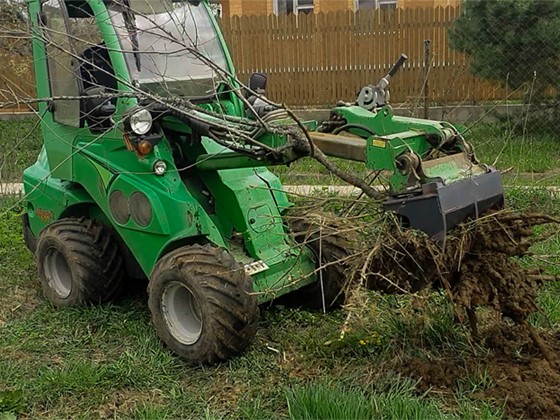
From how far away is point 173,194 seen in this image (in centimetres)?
455

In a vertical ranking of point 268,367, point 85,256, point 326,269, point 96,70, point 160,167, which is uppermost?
point 96,70

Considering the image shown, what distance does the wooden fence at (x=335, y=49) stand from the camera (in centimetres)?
1223

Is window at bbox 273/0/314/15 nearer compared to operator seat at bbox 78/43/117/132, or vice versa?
operator seat at bbox 78/43/117/132

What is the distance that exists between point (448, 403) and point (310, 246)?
4.97 ft

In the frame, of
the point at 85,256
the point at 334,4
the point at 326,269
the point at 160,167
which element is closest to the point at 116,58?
the point at 160,167

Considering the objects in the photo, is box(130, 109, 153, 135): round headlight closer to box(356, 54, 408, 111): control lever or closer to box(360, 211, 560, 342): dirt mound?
box(356, 54, 408, 111): control lever

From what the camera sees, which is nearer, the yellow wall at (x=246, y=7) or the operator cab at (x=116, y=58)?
the operator cab at (x=116, y=58)

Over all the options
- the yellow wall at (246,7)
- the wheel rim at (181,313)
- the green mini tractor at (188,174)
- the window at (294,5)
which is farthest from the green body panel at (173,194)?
the window at (294,5)

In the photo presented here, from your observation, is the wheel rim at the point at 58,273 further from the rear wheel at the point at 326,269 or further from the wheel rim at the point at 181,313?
the rear wheel at the point at 326,269

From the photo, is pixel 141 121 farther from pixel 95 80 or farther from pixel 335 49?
pixel 335 49

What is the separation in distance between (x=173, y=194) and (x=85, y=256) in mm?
953

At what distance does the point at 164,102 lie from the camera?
421cm

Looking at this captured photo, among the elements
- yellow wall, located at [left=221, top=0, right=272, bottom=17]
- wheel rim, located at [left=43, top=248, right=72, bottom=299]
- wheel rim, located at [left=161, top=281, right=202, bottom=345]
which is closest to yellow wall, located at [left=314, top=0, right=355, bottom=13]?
yellow wall, located at [left=221, top=0, right=272, bottom=17]

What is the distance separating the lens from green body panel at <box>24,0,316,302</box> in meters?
4.55
